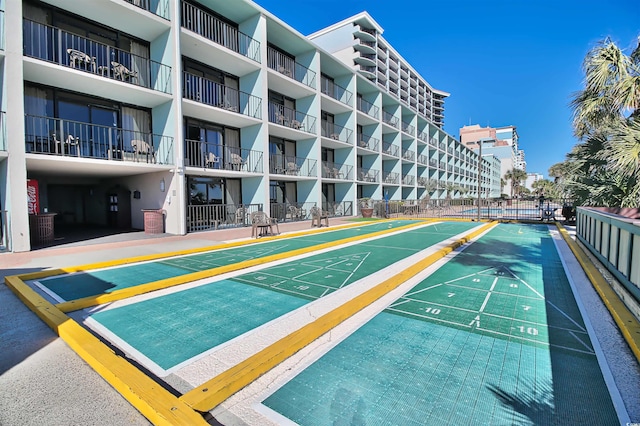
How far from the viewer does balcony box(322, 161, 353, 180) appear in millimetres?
23578

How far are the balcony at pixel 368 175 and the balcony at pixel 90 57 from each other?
18.4 metres

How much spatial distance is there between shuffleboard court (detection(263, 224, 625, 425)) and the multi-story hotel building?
10771 mm

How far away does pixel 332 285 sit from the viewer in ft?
19.8

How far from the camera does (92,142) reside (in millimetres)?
12258

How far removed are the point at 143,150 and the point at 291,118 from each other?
10637 mm

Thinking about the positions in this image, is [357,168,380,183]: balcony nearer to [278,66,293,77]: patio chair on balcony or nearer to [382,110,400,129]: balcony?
[382,110,400,129]: balcony

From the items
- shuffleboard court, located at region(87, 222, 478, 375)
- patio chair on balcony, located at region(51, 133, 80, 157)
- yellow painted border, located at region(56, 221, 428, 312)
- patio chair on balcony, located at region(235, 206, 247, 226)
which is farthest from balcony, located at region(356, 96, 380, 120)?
shuffleboard court, located at region(87, 222, 478, 375)

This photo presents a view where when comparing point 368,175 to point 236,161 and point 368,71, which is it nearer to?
point 236,161

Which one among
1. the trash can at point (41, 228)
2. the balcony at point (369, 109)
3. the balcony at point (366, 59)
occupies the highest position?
the balcony at point (366, 59)

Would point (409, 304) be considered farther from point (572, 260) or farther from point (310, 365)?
point (572, 260)

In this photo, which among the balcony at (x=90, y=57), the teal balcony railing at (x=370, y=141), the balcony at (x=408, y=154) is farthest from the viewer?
the balcony at (x=408, y=154)

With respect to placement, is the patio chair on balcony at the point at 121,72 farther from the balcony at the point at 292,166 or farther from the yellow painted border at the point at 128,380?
the yellow painted border at the point at 128,380

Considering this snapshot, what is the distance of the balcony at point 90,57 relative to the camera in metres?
10.7

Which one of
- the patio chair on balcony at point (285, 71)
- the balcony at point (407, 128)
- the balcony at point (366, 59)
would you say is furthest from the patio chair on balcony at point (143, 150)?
the balcony at point (366, 59)
